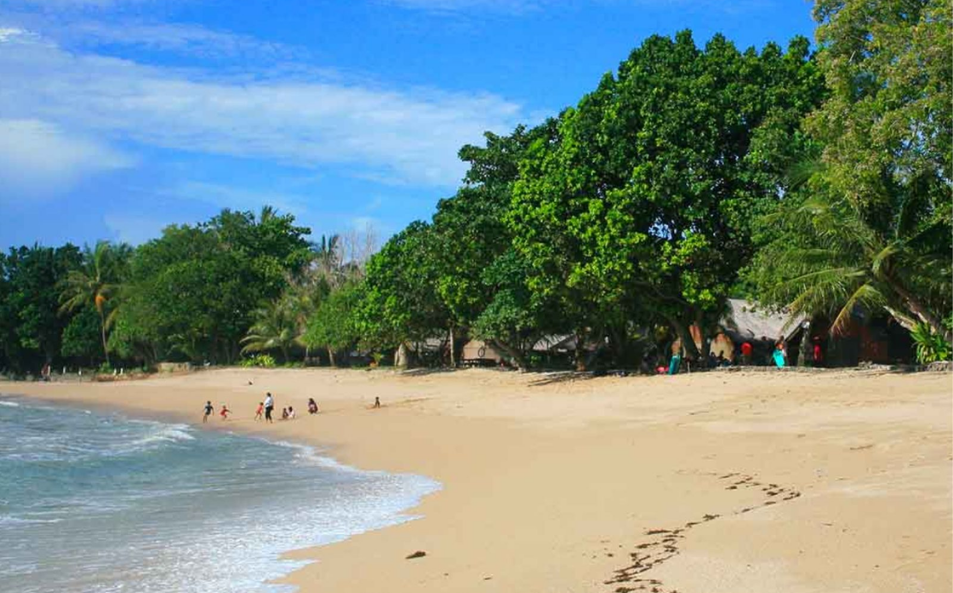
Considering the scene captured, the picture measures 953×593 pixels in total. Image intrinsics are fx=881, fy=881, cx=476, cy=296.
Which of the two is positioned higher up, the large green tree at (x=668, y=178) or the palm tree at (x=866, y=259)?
Result: the large green tree at (x=668, y=178)

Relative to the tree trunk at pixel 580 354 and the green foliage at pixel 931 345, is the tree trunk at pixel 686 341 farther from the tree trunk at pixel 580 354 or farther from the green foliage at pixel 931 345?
the green foliage at pixel 931 345

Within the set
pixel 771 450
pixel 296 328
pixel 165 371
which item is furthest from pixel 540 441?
pixel 165 371

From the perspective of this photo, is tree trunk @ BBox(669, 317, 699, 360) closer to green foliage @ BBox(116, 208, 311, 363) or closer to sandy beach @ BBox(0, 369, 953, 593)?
sandy beach @ BBox(0, 369, 953, 593)

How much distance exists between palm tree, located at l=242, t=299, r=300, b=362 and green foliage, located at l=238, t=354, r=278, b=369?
589 mm

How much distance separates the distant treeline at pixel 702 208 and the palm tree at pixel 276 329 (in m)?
5.26

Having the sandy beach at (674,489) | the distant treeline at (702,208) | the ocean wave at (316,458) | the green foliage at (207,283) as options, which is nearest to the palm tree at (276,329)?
the green foliage at (207,283)

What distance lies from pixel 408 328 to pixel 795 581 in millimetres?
30521

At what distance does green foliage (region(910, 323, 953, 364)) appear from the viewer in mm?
18641

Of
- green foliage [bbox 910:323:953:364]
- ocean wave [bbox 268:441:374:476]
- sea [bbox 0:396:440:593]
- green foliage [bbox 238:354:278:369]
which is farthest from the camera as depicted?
green foliage [bbox 238:354:278:369]

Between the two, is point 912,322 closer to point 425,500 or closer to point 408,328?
point 425,500

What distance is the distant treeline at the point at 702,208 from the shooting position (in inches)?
635

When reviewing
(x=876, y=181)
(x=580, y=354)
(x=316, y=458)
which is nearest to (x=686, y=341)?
(x=580, y=354)

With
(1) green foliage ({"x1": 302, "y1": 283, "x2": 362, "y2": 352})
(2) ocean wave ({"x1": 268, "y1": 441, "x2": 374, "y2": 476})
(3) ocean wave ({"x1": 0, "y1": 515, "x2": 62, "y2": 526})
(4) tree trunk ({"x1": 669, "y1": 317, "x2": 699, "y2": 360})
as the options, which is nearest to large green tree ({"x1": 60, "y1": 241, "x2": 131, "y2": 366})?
(1) green foliage ({"x1": 302, "y1": 283, "x2": 362, "y2": 352})

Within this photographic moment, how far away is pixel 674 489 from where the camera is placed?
407 inches
